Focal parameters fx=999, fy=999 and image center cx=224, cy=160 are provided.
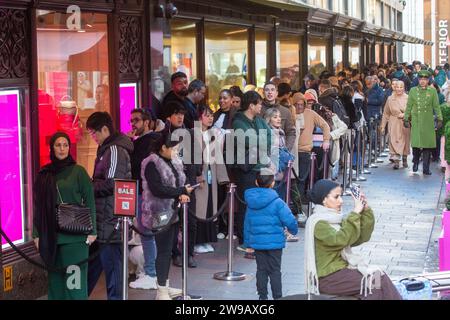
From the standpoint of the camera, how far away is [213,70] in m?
16.5

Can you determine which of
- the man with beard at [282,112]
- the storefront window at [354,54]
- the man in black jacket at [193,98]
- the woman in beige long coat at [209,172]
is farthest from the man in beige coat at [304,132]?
the storefront window at [354,54]

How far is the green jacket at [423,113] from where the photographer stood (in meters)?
18.8

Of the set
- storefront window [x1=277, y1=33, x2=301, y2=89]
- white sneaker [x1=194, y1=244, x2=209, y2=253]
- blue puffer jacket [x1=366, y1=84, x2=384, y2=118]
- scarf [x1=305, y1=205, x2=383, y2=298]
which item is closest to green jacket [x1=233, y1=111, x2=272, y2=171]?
white sneaker [x1=194, y1=244, x2=209, y2=253]

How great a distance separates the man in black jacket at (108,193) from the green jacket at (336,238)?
2368 mm

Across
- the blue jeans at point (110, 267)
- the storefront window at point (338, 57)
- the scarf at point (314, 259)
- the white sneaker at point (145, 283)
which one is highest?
the storefront window at point (338, 57)

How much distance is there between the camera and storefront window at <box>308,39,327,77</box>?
2491 centimetres

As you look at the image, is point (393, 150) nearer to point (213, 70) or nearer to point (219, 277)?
point (213, 70)

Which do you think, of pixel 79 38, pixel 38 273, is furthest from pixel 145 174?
pixel 79 38

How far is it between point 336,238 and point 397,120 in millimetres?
12985

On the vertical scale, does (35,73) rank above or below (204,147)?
above

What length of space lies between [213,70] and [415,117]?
4.56 meters

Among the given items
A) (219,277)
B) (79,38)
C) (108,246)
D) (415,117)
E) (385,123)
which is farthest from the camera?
(385,123)

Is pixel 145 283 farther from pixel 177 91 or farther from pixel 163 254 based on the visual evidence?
pixel 177 91

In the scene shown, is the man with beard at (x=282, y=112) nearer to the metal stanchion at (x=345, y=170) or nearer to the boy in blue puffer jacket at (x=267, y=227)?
the metal stanchion at (x=345, y=170)
